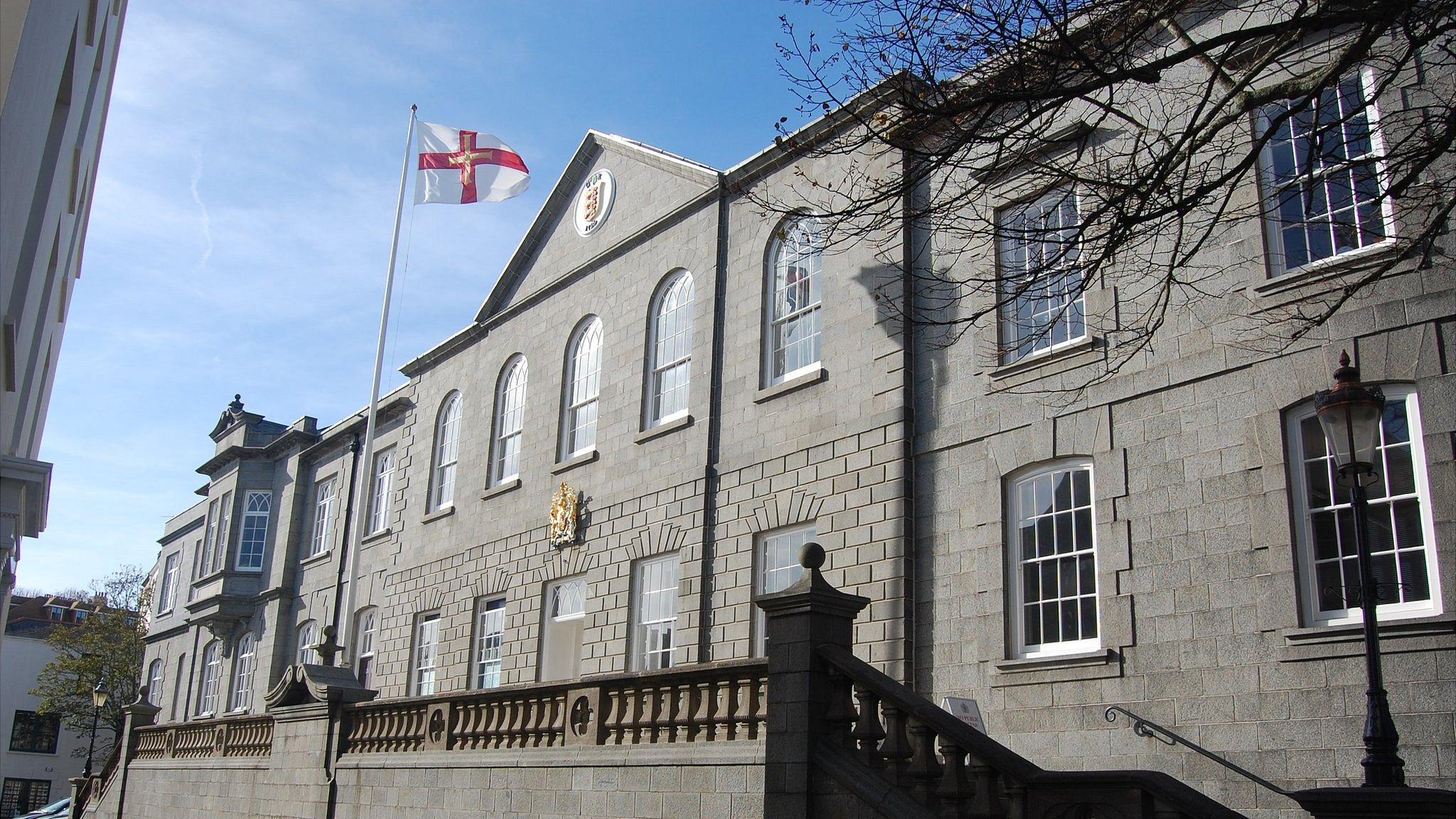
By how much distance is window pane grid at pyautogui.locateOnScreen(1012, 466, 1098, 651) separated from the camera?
13781 mm

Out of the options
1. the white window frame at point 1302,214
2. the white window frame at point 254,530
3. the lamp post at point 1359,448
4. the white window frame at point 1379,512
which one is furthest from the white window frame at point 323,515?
the lamp post at point 1359,448

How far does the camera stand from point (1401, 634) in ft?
35.8

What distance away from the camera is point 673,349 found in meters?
21.1

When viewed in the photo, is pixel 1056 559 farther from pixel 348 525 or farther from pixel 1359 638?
pixel 348 525

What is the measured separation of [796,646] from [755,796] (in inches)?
52.8

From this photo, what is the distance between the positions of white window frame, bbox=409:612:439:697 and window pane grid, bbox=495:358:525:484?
133 inches

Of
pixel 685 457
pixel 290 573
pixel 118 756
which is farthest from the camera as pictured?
pixel 290 573

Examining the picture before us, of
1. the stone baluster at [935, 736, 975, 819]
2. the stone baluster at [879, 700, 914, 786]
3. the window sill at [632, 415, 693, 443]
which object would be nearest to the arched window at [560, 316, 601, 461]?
the window sill at [632, 415, 693, 443]

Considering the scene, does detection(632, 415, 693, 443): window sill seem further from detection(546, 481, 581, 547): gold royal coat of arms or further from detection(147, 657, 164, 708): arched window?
detection(147, 657, 164, 708): arched window

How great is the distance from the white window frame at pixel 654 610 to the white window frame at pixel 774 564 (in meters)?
1.60

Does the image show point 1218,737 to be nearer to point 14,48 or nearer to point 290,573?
point 14,48

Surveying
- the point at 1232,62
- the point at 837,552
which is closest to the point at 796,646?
the point at 837,552

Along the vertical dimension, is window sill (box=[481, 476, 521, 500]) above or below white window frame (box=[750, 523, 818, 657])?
above

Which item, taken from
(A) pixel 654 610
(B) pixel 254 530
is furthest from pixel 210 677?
(A) pixel 654 610
